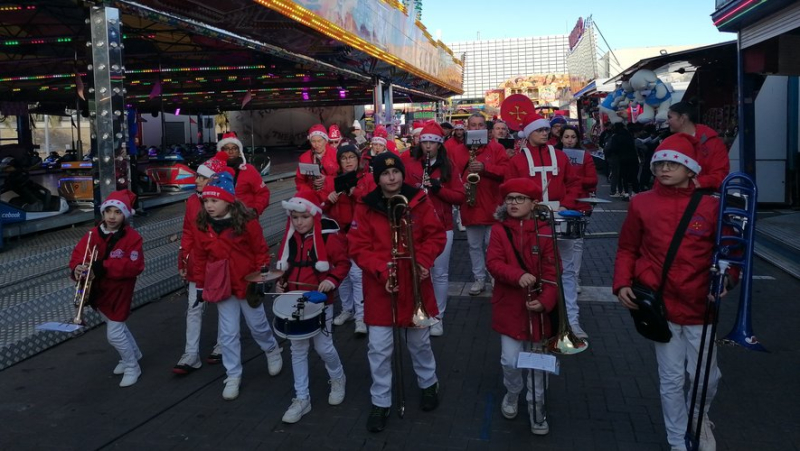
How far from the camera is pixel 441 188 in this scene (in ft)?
19.6

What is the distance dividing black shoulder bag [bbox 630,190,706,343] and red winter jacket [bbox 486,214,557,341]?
541 millimetres

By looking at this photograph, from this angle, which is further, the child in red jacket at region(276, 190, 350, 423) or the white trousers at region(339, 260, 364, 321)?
the white trousers at region(339, 260, 364, 321)

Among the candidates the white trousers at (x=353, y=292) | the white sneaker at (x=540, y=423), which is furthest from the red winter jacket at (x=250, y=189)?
the white sneaker at (x=540, y=423)

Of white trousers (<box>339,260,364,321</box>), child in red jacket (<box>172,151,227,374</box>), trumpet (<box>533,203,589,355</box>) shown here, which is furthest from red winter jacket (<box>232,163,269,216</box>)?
trumpet (<box>533,203,589,355</box>)

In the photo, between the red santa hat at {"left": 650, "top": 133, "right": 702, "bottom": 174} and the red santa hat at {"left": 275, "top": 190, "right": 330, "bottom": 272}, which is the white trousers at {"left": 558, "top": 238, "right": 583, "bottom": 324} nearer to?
the red santa hat at {"left": 650, "top": 133, "right": 702, "bottom": 174}

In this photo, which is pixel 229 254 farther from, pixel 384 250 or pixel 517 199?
pixel 517 199

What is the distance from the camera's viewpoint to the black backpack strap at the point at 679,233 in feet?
11.7

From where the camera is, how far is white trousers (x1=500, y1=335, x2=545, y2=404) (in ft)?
13.5

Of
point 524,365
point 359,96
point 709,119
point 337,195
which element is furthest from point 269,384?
point 359,96

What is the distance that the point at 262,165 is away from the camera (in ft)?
67.3

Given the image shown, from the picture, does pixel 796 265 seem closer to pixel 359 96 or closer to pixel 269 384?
pixel 269 384

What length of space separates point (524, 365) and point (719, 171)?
2.92 m

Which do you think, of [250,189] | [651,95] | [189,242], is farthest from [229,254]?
[651,95]

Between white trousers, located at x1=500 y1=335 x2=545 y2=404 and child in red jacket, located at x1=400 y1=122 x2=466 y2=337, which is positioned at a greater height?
child in red jacket, located at x1=400 y1=122 x2=466 y2=337
